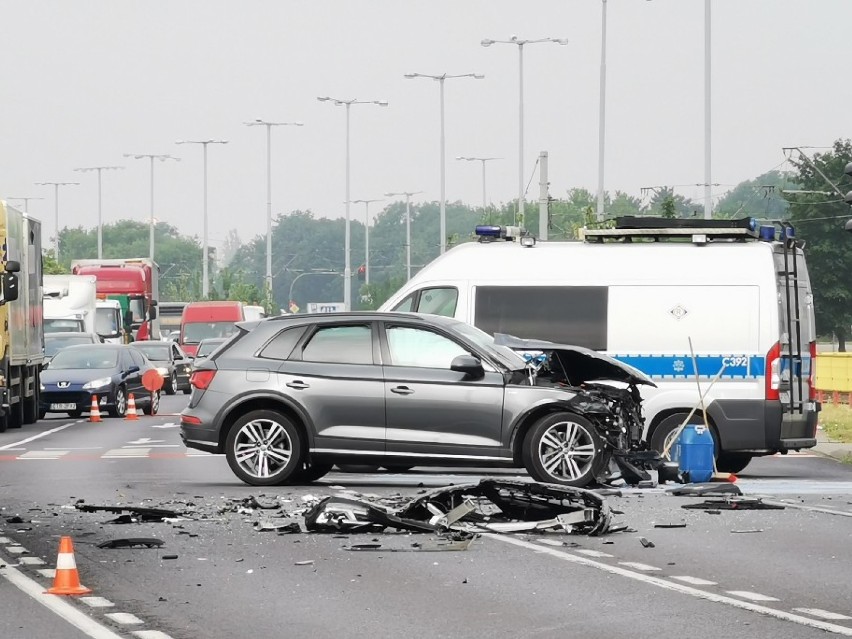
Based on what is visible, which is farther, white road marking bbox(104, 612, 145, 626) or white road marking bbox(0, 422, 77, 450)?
white road marking bbox(0, 422, 77, 450)

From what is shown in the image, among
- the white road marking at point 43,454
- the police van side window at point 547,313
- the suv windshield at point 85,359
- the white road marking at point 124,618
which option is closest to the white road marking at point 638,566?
the white road marking at point 124,618

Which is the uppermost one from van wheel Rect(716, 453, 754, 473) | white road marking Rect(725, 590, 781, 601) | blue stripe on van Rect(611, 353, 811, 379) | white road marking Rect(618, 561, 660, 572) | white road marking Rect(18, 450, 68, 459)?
blue stripe on van Rect(611, 353, 811, 379)

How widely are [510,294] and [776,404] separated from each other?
307 cm

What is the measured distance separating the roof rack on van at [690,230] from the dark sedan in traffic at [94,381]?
666 inches

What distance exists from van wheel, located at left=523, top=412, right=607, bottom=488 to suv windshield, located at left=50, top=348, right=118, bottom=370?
21.4m

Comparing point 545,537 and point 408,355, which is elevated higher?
point 408,355

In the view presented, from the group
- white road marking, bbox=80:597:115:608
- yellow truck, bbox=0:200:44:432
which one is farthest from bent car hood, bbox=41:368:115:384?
white road marking, bbox=80:597:115:608

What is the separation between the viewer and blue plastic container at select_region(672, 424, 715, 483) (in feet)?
62.7

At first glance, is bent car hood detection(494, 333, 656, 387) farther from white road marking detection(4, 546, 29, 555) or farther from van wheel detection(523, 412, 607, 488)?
white road marking detection(4, 546, 29, 555)

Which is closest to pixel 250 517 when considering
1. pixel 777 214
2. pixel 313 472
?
pixel 313 472

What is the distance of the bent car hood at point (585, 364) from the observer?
18141 millimetres

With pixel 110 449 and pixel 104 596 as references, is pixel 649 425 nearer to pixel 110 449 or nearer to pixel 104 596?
pixel 110 449

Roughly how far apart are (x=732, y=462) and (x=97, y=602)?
12576 mm

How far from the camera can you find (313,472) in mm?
19344
